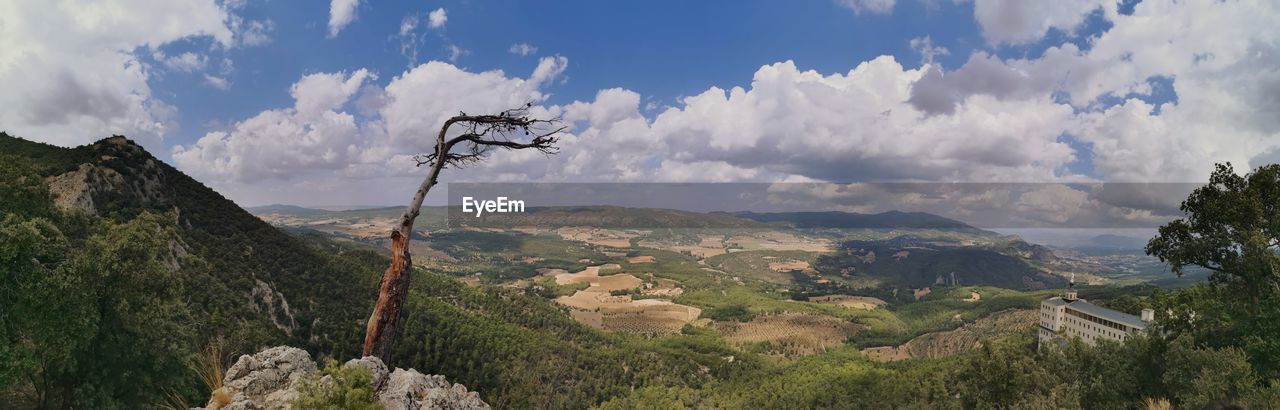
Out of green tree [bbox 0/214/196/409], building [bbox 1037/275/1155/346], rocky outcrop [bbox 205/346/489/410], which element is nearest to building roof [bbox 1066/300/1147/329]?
building [bbox 1037/275/1155/346]

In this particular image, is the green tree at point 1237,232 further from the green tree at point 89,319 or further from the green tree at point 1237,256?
the green tree at point 89,319

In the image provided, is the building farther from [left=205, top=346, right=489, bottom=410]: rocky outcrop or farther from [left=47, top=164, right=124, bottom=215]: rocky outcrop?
[left=47, top=164, right=124, bottom=215]: rocky outcrop

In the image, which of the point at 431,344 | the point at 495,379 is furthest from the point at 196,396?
the point at 431,344

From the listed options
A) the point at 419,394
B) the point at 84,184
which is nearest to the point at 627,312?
the point at 84,184

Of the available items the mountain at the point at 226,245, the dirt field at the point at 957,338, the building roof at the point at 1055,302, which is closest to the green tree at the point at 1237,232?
the mountain at the point at 226,245

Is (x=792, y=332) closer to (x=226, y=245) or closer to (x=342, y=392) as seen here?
(x=226, y=245)
